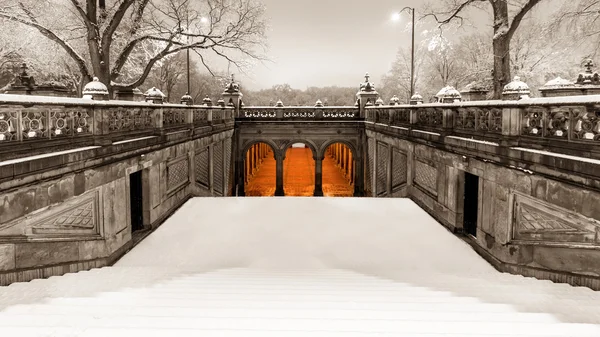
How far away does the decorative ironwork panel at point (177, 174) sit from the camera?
13315mm

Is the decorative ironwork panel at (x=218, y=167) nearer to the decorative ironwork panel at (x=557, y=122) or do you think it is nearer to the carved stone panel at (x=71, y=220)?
the carved stone panel at (x=71, y=220)

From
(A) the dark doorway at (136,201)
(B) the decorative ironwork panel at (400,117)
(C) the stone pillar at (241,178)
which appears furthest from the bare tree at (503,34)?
(C) the stone pillar at (241,178)

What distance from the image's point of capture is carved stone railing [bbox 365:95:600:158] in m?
5.95

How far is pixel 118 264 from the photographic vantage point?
9.24 metres

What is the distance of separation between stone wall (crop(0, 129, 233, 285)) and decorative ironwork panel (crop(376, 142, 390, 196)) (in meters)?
9.49

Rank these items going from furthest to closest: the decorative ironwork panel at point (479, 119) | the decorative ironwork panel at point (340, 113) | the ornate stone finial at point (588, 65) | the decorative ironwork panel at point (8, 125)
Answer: the decorative ironwork panel at point (340, 113)
the ornate stone finial at point (588, 65)
the decorative ironwork panel at point (479, 119)
the decorative ironwork panel at point (8, 125)

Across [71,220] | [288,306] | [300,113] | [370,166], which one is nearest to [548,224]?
[288,306]

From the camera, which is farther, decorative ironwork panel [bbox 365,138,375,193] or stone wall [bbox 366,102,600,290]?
decorative ironwork panel [bbox 365,138,375,193]

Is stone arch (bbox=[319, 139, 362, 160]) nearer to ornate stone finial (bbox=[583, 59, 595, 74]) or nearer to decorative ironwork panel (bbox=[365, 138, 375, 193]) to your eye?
decorative ironwork panel (bbox=[365, 138, 375, 193])

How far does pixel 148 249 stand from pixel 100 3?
42.5 feet

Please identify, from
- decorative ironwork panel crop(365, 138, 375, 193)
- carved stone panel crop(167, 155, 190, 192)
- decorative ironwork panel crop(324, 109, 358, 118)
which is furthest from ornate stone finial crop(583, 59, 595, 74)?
carved stone panel crop(167, 155, 190, 192)

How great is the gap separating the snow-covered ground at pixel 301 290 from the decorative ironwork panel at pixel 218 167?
9.00 metres

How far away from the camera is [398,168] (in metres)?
16.7

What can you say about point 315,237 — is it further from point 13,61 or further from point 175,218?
point 13,61
